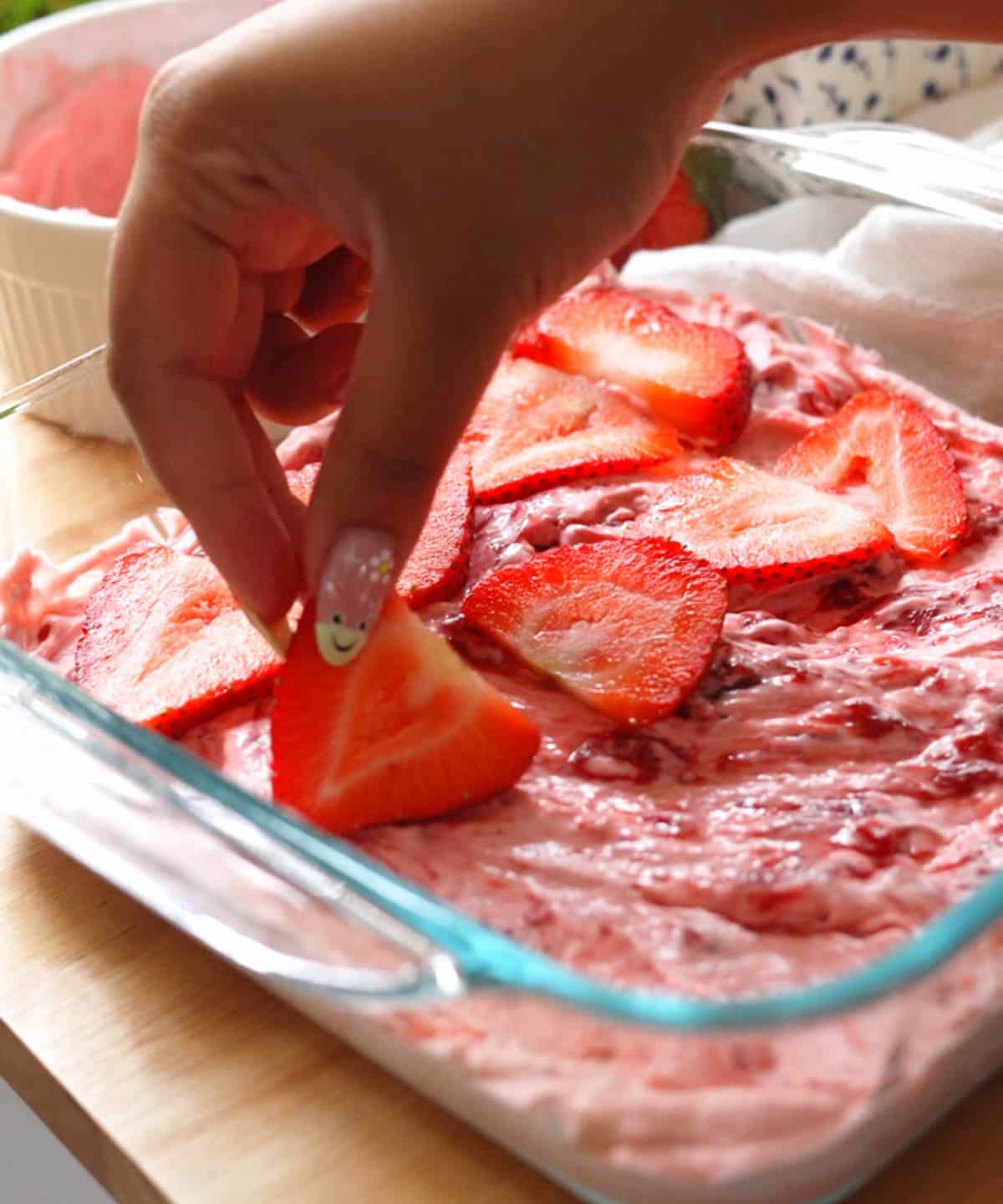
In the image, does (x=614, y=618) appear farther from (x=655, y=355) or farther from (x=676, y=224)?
(x=676, y=224)

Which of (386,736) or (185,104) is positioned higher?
(185,104)

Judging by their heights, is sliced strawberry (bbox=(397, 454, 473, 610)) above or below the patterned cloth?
below

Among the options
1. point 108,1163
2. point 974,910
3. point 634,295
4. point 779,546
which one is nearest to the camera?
point 974,910

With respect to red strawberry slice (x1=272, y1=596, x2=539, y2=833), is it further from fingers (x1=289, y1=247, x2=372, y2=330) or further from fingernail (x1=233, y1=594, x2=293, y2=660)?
fingers (x1=289, y1=247, x2=372, y2=330)

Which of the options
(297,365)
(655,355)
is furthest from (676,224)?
(297,365)

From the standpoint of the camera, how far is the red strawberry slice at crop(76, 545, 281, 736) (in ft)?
3.80

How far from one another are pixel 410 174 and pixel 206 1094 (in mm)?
568

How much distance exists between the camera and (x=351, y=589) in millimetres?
940

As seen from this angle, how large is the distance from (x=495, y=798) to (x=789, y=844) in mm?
195

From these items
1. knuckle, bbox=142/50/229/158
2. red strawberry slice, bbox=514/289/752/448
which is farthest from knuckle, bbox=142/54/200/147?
red strawberry slice, bbox=514/289/752/448

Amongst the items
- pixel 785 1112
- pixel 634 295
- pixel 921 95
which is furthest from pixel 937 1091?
pixel 921 95

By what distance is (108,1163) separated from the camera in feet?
3.24

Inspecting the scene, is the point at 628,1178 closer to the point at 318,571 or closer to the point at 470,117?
the point at 318,571

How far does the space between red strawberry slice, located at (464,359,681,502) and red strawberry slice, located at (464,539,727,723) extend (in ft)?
0.59
